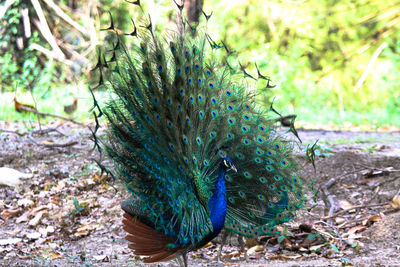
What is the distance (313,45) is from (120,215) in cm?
1068

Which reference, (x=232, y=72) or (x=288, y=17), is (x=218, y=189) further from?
(x=288, y=17)

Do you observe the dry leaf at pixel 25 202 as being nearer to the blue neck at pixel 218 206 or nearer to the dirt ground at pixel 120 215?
the dirt ground at pixel 120 215

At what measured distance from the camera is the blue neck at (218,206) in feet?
12.4

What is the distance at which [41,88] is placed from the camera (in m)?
12.3

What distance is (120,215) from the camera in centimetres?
563

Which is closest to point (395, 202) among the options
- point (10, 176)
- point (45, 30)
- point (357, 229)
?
point (357, 229)

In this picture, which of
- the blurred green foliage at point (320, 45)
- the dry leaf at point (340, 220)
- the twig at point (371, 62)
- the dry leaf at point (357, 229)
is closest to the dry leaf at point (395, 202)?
the dry leaf at point (357, 229)

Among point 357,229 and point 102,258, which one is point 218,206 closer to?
point 102,258

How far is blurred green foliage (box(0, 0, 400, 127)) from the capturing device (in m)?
12.7

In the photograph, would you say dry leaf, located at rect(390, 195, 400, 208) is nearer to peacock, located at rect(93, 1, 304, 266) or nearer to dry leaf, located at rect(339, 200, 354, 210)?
dry leaf, located at rect(339, 200, 354, 210)

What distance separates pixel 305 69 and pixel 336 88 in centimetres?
110

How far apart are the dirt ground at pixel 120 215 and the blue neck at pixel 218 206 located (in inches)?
34.1

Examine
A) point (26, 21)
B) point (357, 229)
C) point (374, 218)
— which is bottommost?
point (357, 229)

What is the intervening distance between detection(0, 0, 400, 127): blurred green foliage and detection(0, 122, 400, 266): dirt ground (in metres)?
5.72
